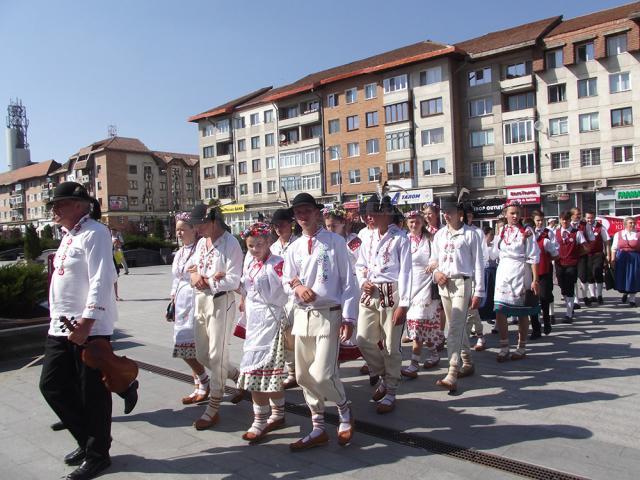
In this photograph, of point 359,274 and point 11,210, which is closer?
point 359,274

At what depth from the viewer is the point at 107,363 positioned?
12.5 ft

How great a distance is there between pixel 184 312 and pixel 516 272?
428cm

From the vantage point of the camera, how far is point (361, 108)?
163 ft

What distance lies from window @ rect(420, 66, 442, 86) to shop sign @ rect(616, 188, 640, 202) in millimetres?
16737

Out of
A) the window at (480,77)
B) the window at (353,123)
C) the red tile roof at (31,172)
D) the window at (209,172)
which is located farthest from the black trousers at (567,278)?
the red tile roof at (31,172)

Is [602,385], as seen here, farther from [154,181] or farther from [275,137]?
[154,181]

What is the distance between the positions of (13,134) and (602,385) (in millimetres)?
134093

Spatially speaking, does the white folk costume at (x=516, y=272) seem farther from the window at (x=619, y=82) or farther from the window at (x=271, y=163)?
the window at (x=271, y=163)

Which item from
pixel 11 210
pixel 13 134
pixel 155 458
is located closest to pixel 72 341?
pixel 155 458

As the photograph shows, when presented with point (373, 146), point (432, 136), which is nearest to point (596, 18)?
point (432, 136)

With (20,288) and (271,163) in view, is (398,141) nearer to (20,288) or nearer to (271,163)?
(271,163)

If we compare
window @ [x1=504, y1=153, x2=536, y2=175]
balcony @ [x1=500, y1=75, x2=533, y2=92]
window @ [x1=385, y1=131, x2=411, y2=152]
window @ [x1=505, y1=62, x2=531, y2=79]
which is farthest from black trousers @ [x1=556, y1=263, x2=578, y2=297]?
window @ [x1=385, y1=131, x2=411, y2=152]

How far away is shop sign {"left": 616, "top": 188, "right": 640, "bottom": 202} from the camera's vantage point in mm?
36469

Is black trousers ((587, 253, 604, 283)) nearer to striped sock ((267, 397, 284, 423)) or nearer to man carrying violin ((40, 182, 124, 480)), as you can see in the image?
striped sock ((267, 397, 284, 423))
